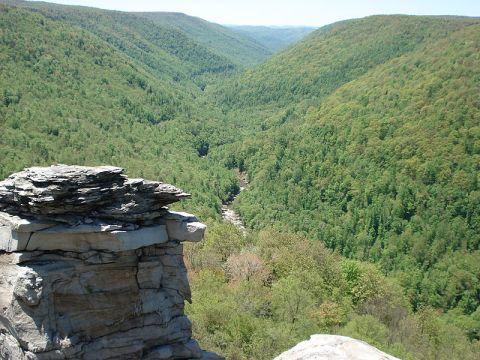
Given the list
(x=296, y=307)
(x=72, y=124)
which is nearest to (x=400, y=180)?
(x=296, y=307)

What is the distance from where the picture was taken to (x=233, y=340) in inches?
1516

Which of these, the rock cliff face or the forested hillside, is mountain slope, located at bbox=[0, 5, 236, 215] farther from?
the rock cliff face

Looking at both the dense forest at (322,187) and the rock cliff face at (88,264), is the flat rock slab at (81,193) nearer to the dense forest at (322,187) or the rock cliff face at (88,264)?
the rock cliff face at (88,264)

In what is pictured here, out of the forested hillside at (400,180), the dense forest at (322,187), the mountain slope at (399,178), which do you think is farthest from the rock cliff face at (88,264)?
the mountain slope at (399,178)

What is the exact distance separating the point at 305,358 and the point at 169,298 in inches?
325

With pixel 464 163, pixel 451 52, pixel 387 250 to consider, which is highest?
pixel 451 52

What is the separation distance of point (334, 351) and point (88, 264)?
12.0 m

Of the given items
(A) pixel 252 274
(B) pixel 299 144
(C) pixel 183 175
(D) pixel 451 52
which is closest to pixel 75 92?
(C) pixel 183 175

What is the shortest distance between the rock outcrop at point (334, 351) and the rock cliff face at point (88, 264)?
22.0 ft

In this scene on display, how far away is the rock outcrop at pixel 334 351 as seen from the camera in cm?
2122

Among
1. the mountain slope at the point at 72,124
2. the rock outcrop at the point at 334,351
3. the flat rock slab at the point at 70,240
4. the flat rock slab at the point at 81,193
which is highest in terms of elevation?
the flat rock slab at the point at 81,193

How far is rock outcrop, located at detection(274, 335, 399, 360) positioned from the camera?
2122 cm

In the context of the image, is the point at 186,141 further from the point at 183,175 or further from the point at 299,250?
the point at 299,250

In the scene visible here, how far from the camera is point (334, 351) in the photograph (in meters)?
21.6
